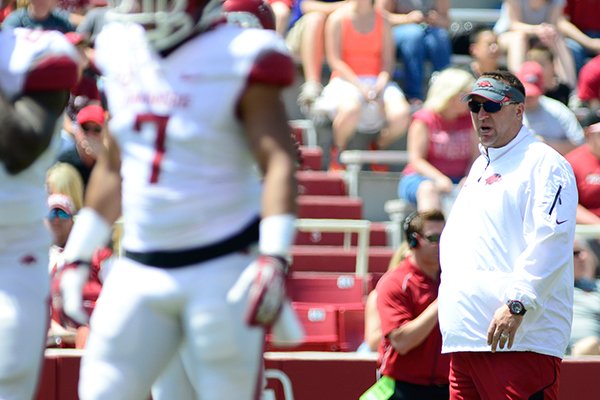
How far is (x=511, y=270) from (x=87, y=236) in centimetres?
184

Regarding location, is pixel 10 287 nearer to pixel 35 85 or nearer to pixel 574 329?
pixel 35 85

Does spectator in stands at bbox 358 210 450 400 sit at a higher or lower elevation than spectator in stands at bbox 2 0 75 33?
lower

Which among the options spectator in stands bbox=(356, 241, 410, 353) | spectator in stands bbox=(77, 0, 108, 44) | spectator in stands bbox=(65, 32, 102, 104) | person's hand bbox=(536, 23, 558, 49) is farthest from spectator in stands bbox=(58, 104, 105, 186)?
person's hand bbox=(536, 23, 558, 49)

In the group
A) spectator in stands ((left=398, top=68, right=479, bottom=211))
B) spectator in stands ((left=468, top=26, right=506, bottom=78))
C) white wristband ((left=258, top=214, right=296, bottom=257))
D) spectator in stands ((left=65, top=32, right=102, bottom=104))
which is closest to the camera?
white wristband ((left=258, top=214, right=296, bottom=257))

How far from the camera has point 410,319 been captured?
21.4 feet

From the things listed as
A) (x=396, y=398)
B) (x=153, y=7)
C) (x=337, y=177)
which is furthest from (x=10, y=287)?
(x=337, y=177)

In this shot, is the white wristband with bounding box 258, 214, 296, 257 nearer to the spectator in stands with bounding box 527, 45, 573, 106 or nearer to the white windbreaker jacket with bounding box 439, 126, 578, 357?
the white windbreaker jacket with bounding box 439, 126, 578, 357

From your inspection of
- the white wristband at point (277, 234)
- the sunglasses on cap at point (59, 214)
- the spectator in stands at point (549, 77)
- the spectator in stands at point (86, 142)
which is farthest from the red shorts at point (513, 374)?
the spectator in stands at point (549, 77)

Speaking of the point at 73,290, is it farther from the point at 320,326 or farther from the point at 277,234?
the point at 320,326

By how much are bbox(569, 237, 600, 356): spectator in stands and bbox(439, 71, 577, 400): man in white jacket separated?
201 centimetres

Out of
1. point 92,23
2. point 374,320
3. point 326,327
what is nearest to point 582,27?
point 92,23

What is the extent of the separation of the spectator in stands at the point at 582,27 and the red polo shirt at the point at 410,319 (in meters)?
5.95

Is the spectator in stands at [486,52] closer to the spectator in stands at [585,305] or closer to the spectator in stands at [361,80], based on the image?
the spectator in stands at [361,80]

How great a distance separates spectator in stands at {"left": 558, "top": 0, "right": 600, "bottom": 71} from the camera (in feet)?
39.7
